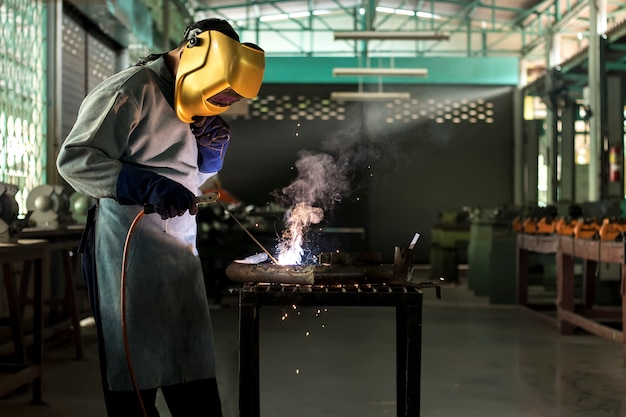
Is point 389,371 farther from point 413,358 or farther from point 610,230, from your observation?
point 413,358

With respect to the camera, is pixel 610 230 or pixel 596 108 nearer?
pixel 610 230

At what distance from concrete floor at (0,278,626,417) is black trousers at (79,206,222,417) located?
170 centimetres

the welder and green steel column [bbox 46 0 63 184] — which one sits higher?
green steel column [bbox 46 0 63 184]

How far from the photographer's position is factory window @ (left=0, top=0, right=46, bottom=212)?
592 centimetres

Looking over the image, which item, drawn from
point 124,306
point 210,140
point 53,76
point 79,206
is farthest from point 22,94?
point 124,306

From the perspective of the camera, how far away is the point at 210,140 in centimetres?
229

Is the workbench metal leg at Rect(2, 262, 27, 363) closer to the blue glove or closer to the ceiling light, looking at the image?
the blue glove

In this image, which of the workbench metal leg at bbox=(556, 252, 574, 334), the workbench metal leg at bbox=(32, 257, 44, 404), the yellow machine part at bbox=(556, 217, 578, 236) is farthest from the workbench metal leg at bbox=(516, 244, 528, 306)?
the workbench metal leg at bbox=(32, 257, 44, 404)

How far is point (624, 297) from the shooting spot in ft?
16.4

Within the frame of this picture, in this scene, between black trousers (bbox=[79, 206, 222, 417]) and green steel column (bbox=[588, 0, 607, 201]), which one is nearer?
black trousers (bbox=[79, 206, 222, 417])

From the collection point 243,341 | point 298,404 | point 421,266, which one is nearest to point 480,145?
point 421,266

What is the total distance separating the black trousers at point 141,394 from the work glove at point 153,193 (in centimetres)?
22

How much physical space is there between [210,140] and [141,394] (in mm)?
682

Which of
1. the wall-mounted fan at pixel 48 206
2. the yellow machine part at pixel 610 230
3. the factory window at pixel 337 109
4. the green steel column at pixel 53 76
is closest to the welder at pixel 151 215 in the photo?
the wall-mounted fan at pixel 48 206
